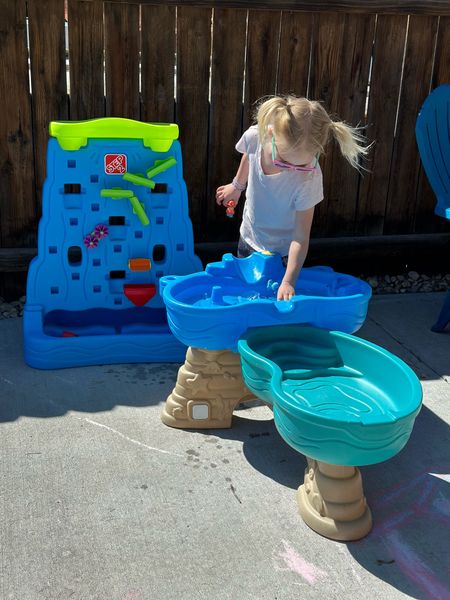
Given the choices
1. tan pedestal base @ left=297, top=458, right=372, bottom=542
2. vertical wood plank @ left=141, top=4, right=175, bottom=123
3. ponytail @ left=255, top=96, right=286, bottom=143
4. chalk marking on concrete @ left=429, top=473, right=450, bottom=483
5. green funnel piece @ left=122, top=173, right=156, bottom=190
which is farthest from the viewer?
vertical wood plank @ left=141, top=4, right=175, bottom=123

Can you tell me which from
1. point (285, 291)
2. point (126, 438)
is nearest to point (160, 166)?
point (285, 291)

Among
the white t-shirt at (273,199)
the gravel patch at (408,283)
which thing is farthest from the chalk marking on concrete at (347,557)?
the gravel patch at (408,283)

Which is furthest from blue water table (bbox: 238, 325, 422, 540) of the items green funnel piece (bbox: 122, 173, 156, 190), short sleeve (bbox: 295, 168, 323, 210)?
green funnel piece (bbox: 122, 173, 156, 190)

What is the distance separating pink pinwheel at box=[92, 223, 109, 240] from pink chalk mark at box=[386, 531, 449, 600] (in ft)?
6.11

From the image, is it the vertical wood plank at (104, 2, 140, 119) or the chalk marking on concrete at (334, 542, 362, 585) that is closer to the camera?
the chalk marking on concrete at (334, 542, 362, 585)

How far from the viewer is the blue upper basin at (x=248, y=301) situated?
2639 millimetres

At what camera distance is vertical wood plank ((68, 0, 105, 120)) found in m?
3.59

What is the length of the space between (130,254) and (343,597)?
6.34 ft

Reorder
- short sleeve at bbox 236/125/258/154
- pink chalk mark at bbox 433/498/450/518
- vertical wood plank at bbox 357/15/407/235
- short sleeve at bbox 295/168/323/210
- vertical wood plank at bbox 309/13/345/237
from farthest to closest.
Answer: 1. vertical wood plank at bbox 357/15/407/235
2. vertical wood plank at bbox 309/13/345/237
3. short sleeve at bbox 236/125/258/154
4. short sleeve at bbox 295/168/323/210
5. pink chalk mark at bbox 433/498/450/518

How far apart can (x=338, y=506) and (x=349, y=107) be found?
2.59 m

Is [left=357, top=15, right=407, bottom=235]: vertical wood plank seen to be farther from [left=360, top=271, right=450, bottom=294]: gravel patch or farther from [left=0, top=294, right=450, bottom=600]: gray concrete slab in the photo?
[left=0, top=294, right=450, bottom=600]: gray concrete slab

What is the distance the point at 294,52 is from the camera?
3.94 m

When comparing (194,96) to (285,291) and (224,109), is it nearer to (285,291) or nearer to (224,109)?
(224,109)

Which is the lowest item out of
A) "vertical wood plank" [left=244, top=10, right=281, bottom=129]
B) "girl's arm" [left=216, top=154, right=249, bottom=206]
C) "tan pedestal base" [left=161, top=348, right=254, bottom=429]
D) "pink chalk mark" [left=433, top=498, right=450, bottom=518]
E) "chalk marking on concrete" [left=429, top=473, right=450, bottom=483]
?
"pink chalk mark" [left=433, top=498, right=450, bottom=518]
